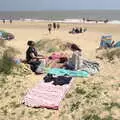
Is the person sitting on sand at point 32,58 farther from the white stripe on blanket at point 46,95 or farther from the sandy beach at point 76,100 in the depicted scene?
the white stripe on blanket at point 46,95

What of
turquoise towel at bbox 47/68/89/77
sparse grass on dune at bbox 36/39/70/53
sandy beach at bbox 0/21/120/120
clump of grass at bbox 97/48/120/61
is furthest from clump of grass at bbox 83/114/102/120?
sparse grass on dune at bbox 36/39/70/53

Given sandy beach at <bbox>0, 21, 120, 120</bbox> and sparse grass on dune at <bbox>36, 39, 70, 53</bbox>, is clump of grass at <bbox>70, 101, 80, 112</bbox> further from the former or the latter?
sparse grass on dune at <bbox>36, 39, 70, 53</bbox>

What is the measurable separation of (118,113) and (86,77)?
108 inches

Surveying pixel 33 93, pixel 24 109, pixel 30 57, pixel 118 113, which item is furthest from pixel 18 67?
pixel 118 113

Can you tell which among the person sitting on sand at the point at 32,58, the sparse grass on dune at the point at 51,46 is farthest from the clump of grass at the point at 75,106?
the sparse grass on dune at the point at 51,46

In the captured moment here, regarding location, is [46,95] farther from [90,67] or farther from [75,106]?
[90,67]

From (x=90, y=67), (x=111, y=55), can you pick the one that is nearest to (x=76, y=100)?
(x=90, y=67)

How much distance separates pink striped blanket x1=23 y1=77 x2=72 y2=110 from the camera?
25.3ft

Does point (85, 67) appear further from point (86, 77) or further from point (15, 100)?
point (15, 100)

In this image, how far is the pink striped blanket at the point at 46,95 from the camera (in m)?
7.71

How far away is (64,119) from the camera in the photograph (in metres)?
7.06

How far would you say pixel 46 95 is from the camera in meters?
8.16

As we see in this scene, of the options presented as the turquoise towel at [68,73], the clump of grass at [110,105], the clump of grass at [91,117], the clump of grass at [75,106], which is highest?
the turquoise towel at [68,73]

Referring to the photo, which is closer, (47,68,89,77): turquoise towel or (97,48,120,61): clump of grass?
(47,68,89,77): turquoise towel
